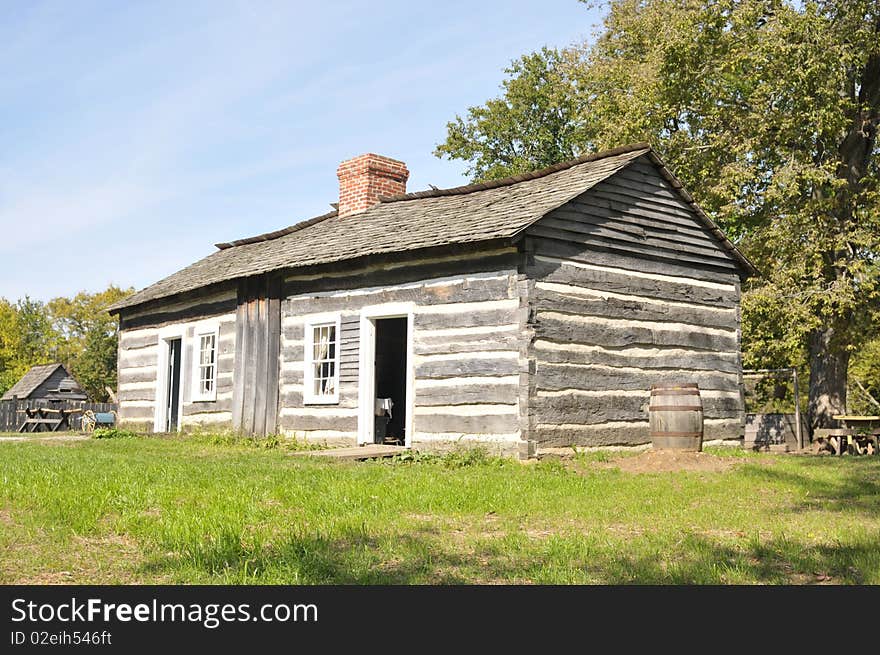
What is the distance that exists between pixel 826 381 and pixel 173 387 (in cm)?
1577

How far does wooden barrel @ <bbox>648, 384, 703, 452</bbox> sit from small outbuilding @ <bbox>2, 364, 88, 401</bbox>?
3323 centimetres

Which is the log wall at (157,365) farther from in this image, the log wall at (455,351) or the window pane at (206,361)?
the log wall at (455,351)

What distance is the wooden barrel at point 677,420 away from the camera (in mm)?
11758

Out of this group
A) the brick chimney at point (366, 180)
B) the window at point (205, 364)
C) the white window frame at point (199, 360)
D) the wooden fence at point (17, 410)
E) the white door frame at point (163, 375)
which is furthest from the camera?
the wooden fence at point (17, 410)

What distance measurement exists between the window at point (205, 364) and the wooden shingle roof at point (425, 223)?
1173 millimetres

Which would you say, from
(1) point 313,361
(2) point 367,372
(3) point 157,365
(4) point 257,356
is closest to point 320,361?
(1) point 313,361

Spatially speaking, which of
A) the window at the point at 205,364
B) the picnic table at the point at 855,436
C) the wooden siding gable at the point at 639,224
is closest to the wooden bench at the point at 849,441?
the picnic table at the point at 855,436

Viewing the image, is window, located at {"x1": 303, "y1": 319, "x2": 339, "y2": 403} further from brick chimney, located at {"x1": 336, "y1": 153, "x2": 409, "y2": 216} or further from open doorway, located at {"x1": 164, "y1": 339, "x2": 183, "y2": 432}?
open doorway, located at {"x1": 164, "y1": 339, "x2": 183, "y2": 432}

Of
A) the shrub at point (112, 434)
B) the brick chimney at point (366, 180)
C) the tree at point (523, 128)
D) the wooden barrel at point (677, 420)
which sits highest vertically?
the tree at point (523, 128)

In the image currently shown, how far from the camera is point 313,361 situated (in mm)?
15461

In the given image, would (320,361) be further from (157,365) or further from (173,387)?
(157,365)
